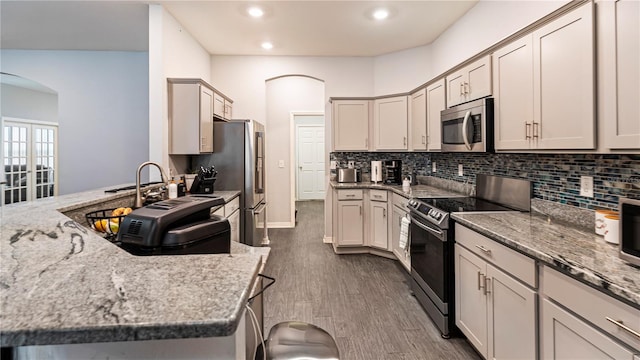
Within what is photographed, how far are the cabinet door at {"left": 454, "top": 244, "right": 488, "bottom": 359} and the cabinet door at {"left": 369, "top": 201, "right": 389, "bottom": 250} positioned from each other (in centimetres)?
173

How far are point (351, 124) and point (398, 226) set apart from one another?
1.57m

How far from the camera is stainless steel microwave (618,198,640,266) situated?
117 cm

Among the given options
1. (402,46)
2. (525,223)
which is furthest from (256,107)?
A: (525,223)

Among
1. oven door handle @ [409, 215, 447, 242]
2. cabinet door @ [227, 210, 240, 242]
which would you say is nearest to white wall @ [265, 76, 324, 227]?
cabinet door @ [227, 210, 240, 242]

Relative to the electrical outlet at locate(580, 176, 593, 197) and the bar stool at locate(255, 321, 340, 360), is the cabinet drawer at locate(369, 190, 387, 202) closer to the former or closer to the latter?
the electrical outlet at locate(580, 176, 593, 197)

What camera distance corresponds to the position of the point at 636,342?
98cm

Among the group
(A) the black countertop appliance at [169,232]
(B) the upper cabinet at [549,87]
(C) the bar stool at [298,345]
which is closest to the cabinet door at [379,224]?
(B) the upper cabinet at [549,87]

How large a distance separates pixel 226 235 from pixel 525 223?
1.72 m

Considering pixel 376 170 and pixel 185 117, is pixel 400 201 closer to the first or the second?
pixel 376 170

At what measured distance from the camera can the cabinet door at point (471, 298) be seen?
6.10ft

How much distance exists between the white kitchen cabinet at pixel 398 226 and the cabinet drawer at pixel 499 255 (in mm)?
1212

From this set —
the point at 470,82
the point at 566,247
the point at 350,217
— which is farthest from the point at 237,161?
the point at 566,247

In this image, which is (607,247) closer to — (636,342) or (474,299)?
(636,342)

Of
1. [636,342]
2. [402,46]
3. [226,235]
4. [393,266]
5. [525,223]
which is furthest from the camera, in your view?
[402,46]
